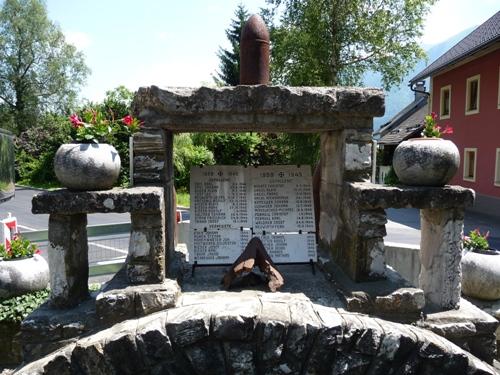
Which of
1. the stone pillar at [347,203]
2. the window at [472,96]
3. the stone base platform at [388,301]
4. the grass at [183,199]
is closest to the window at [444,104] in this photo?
the window at [472,96]

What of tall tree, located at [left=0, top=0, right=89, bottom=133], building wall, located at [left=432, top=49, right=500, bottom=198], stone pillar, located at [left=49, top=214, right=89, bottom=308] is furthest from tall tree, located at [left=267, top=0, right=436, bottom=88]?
tall tree, located at [left=0, top=0, right=89, bottom=133]

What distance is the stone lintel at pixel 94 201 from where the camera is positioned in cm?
296

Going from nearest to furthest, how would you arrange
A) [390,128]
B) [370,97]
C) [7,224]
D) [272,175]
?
[370,97] → [272,175] → [7,224] → [390,128]

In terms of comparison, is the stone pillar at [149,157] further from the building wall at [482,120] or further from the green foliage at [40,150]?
the green foliage at [40,150]

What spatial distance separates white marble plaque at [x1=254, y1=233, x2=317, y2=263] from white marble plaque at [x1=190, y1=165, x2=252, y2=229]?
266mm

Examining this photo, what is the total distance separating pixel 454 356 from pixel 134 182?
261cm

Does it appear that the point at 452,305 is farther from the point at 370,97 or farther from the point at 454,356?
the point at 370,97

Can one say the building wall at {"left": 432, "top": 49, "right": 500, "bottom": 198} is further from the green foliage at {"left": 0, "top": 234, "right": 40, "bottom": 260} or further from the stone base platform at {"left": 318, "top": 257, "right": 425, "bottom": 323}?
the green foliage at {"left": 0, "top": 234, "right": 40, "bottom": 260}

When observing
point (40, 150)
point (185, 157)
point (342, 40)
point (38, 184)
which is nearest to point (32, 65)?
point (40, 150)

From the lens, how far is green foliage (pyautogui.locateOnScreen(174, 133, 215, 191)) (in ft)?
58.0

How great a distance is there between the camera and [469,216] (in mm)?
14914

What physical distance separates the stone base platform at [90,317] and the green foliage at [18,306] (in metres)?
1.39

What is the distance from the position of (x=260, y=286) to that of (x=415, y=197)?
140 cm

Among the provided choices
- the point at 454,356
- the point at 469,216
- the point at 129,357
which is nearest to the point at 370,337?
the point at 454,356
